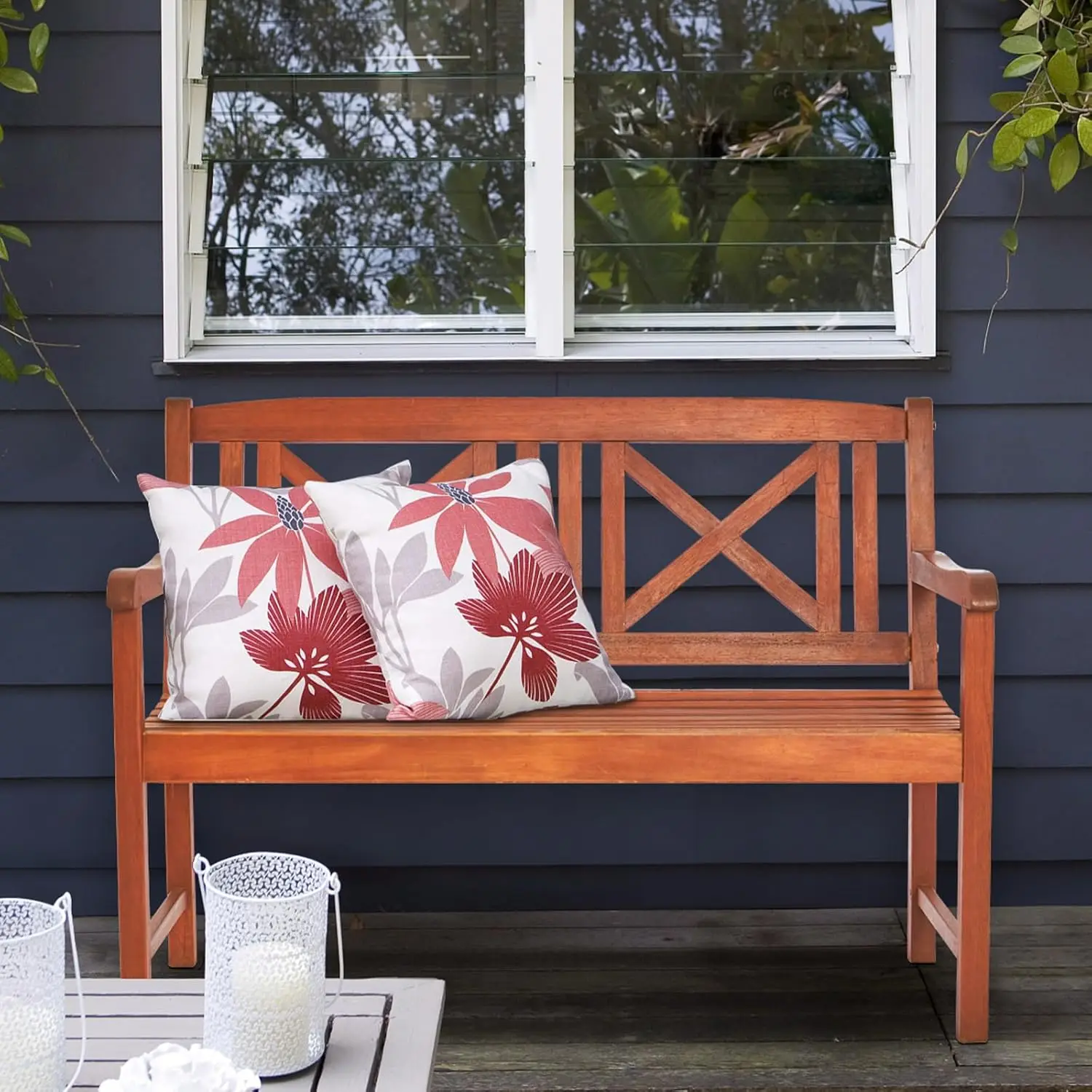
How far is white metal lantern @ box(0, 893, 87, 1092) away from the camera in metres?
0.97

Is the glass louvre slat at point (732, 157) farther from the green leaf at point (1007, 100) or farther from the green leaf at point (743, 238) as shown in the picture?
the green leaf at point (1007, 100)

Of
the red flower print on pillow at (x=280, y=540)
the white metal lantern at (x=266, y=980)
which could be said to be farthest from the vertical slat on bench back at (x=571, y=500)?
the white metal lantern at (x=266, y=980)

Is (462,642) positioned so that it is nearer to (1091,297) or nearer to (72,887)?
(72,887)

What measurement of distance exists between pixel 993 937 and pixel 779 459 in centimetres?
91

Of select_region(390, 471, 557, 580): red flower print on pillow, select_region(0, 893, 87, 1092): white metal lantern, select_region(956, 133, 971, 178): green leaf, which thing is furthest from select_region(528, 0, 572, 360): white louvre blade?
select_region(0, 893, 87, 1092): white metal lantern

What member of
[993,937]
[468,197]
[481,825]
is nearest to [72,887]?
[481,825]

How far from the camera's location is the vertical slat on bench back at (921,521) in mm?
2154

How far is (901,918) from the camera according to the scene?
238cm

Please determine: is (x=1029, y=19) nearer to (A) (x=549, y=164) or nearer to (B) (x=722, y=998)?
(A) (x=549, y=164)

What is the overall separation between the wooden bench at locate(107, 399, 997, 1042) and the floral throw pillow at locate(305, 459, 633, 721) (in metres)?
0.05

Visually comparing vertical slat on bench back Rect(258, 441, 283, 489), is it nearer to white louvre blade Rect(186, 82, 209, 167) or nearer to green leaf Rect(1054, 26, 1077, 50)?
white louvre blade Rect(186, 82, 209, 167)

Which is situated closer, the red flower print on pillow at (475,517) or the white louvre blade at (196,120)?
the red flower print on pillow at (475,517)

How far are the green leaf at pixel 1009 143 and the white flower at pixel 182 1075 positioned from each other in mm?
1792

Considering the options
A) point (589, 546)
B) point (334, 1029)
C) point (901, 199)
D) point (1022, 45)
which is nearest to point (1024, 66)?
A: point (1022, 45)
